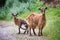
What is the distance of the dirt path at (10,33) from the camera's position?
9.11 ft

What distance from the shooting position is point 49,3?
9.32ft

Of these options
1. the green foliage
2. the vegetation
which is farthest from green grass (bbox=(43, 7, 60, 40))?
the green foliage

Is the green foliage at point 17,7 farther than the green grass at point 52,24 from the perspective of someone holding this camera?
Yes

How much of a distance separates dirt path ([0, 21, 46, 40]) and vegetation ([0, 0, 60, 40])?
0.08 meters

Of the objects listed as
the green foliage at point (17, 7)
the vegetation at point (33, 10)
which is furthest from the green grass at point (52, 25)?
the green foliage at point (17, 7)

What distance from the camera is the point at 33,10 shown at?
2.84 m

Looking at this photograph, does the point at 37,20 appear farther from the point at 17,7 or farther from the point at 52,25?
the point at 17,7

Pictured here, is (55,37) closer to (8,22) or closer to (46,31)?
(46,31)

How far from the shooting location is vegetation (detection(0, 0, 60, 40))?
2.76 meters

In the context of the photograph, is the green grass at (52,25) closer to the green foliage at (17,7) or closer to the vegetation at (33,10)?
the vegetation at (33,10)

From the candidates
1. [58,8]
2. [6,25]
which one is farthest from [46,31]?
[6,25]

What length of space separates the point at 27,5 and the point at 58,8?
0.38 metres

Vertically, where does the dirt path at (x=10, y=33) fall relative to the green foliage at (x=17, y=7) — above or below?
below

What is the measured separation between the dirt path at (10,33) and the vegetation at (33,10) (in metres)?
0.08
